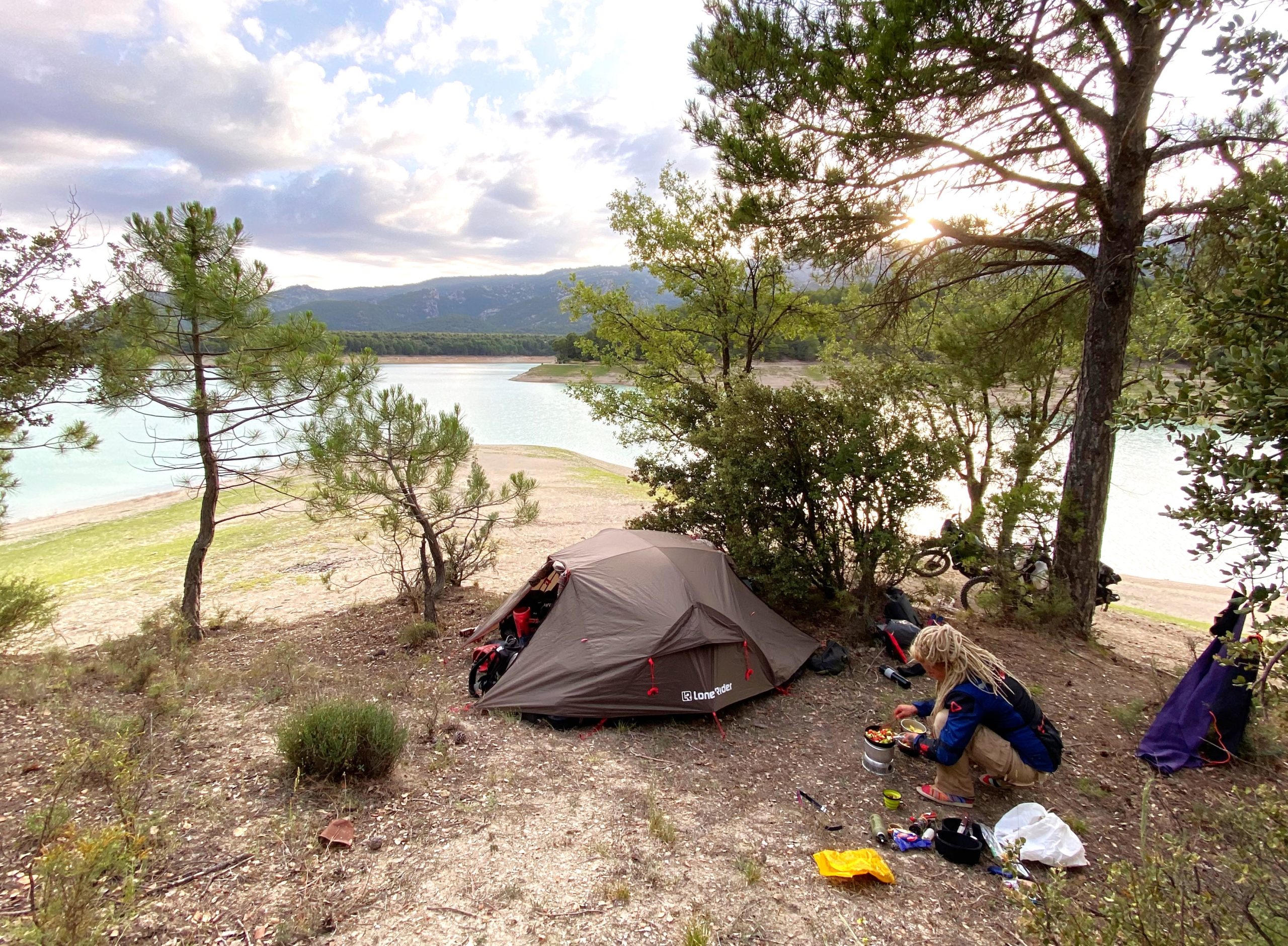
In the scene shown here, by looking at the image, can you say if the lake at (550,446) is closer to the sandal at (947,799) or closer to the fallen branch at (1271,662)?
the fallen branch at (1271,662)

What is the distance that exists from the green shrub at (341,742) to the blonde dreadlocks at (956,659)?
379 centimetres

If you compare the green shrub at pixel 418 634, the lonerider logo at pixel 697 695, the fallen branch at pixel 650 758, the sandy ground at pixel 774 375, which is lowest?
the green shrub at pixel 418 634

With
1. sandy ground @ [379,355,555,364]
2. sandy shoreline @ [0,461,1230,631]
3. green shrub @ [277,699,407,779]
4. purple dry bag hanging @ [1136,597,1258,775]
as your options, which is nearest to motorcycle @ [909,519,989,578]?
purple dry bag hanging @ [1136,597,1258,775]

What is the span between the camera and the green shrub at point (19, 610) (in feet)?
23.9

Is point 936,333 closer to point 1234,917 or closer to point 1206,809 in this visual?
point 1206,809

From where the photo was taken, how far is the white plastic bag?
12.4 ft

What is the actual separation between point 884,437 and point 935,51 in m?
3.69

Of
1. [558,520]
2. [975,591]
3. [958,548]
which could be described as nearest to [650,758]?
[958,548]

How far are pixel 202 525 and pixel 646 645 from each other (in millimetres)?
5614

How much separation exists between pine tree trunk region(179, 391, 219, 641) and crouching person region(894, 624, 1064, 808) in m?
7.93

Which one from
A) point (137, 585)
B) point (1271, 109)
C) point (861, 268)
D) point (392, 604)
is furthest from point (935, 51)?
point (137, 585)

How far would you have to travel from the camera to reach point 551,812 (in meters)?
4.36

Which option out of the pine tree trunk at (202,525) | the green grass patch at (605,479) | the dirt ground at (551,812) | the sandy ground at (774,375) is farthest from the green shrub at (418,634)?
the green grass patch at (605,479)

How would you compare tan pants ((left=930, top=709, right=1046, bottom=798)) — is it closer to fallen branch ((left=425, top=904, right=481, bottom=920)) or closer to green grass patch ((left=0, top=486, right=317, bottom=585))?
fallen branch ((left=425, top=904, right=481, bottom=920))
